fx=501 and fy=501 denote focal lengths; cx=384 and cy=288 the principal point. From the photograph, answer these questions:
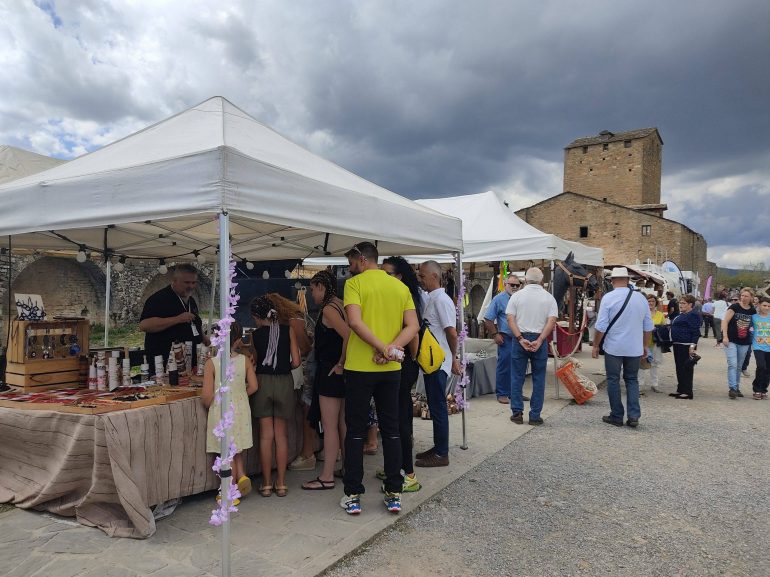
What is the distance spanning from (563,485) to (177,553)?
2874mm

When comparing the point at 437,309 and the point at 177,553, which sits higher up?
the point at 437,309

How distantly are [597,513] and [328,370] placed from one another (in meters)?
2.15

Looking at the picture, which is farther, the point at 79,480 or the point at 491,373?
the point at 491,373

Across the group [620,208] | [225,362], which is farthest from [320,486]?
[620,208]

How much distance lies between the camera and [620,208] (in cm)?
3369

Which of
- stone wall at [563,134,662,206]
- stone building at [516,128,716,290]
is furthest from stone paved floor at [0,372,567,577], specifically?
stone wall at [563,134,662,206]

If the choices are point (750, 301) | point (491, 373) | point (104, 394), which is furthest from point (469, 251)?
point (104, 394)

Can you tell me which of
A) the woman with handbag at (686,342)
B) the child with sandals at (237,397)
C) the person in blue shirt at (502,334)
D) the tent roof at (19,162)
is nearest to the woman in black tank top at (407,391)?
the child with sandals at (237,397)

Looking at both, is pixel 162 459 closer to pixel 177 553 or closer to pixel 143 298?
pixel 177 553

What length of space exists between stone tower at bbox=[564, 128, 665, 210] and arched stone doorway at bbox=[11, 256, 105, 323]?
120 feet

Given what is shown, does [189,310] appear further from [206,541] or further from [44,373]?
[206,541]

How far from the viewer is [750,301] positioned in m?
7.50

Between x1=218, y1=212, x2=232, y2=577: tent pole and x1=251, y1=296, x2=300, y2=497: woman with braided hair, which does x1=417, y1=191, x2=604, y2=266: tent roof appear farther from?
x1=218, y1=212, x2=232, y2=577: tent pole

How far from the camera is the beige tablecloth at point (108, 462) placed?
2.96 metres
